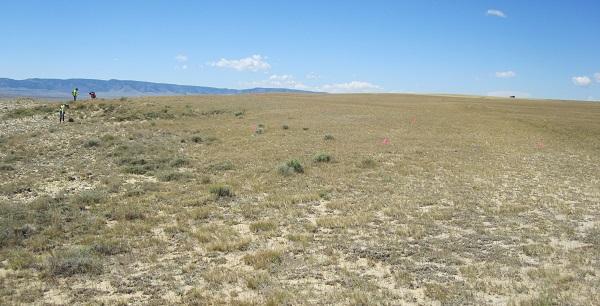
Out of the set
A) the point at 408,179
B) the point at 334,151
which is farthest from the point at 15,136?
the point at 408,179

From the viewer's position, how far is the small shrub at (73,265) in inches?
407

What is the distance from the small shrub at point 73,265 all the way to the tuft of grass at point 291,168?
1092 cm

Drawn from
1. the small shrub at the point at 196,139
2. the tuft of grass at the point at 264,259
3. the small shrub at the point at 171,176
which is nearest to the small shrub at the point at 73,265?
the tuft of grass at the point at 264,259

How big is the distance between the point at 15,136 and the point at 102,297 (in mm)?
30992

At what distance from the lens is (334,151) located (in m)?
27.5

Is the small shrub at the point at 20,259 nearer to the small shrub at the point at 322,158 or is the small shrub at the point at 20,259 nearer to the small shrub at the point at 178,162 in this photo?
the small shrub at the point at 178,162

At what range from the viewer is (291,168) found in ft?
70.3

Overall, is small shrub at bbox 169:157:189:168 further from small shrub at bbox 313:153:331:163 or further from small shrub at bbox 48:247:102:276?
small shrub at bbox 48:247:102:276

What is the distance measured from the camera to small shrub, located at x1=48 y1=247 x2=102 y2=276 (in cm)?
1034

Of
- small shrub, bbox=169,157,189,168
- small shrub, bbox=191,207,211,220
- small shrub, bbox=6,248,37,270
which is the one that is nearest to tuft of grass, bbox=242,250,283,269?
small shrub, bbox=191,207,211,220

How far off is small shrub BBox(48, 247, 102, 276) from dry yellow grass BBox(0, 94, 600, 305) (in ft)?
0.12

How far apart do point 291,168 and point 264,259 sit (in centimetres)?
1052

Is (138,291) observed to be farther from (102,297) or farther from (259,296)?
(259,296)

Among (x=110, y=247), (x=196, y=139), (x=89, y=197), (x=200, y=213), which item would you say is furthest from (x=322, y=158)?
(x=110, y=247)
